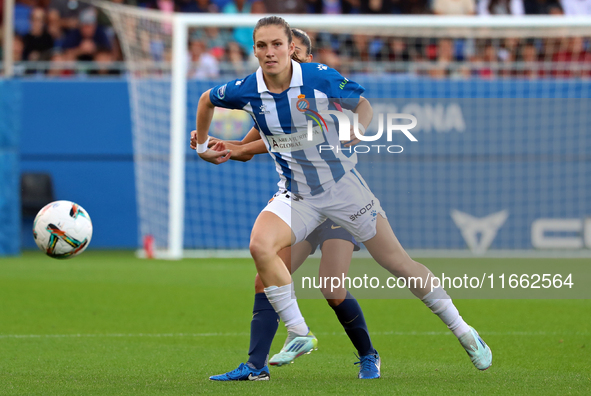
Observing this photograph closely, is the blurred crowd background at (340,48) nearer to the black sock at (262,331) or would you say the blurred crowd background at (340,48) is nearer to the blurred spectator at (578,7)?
the blurred spectator at (578,7)

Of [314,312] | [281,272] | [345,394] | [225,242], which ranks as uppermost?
[281,272]

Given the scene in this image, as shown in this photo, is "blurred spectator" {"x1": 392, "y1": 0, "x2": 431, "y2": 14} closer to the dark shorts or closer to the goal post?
the goal post

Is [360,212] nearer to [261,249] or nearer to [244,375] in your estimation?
[261,249]

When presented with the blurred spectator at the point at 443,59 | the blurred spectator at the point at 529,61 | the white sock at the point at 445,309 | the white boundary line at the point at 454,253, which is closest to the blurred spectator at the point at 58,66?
the white boundary line at the point at 454,253

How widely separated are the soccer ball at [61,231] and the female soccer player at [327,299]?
102cm

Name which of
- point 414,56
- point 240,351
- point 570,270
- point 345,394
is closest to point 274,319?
point 345,394

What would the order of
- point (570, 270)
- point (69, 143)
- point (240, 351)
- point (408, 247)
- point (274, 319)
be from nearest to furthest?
point (274, 319)
point (240, 351)
point (570, 270)
point (408, 247)
point (69, 143)

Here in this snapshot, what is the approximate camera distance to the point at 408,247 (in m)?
13.7

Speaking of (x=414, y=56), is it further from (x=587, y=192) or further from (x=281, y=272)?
(x=281, y=272)

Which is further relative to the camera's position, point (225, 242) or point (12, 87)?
point (225, 242)

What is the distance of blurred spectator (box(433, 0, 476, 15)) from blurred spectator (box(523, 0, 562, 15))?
4.08ft

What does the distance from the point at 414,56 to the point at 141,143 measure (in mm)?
4866

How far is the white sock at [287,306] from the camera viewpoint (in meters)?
4.33

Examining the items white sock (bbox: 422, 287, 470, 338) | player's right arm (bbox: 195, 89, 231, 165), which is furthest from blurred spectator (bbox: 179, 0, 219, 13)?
white sock (bbox: 422, 287, 470, 338)
